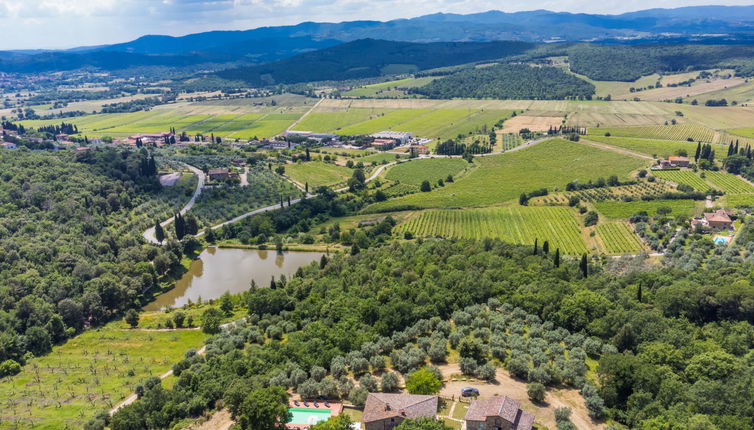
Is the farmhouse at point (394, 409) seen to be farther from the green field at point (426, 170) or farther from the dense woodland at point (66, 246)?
the green field at point (426, 170)

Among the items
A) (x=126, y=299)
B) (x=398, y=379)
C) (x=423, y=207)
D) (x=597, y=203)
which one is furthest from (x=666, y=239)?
(x=126, y=299)

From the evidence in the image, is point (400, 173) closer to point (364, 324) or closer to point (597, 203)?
point (597, 203)

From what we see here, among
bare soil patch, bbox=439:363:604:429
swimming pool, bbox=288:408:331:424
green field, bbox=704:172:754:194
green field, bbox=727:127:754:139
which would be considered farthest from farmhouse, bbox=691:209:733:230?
green field, bbox=727:127:754:139

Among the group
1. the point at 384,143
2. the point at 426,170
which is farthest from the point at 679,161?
the point at 384,143

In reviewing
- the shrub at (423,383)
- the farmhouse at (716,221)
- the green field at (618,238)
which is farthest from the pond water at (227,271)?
the farmhouse at (716,221)

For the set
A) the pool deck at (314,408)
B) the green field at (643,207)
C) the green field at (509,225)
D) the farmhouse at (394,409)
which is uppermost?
the farmhouse at (394,409)

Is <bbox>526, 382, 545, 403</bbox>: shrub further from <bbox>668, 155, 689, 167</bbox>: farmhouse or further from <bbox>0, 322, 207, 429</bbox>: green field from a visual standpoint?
<bbox>668, 155, 689, 167</bbox>: farmhouse
